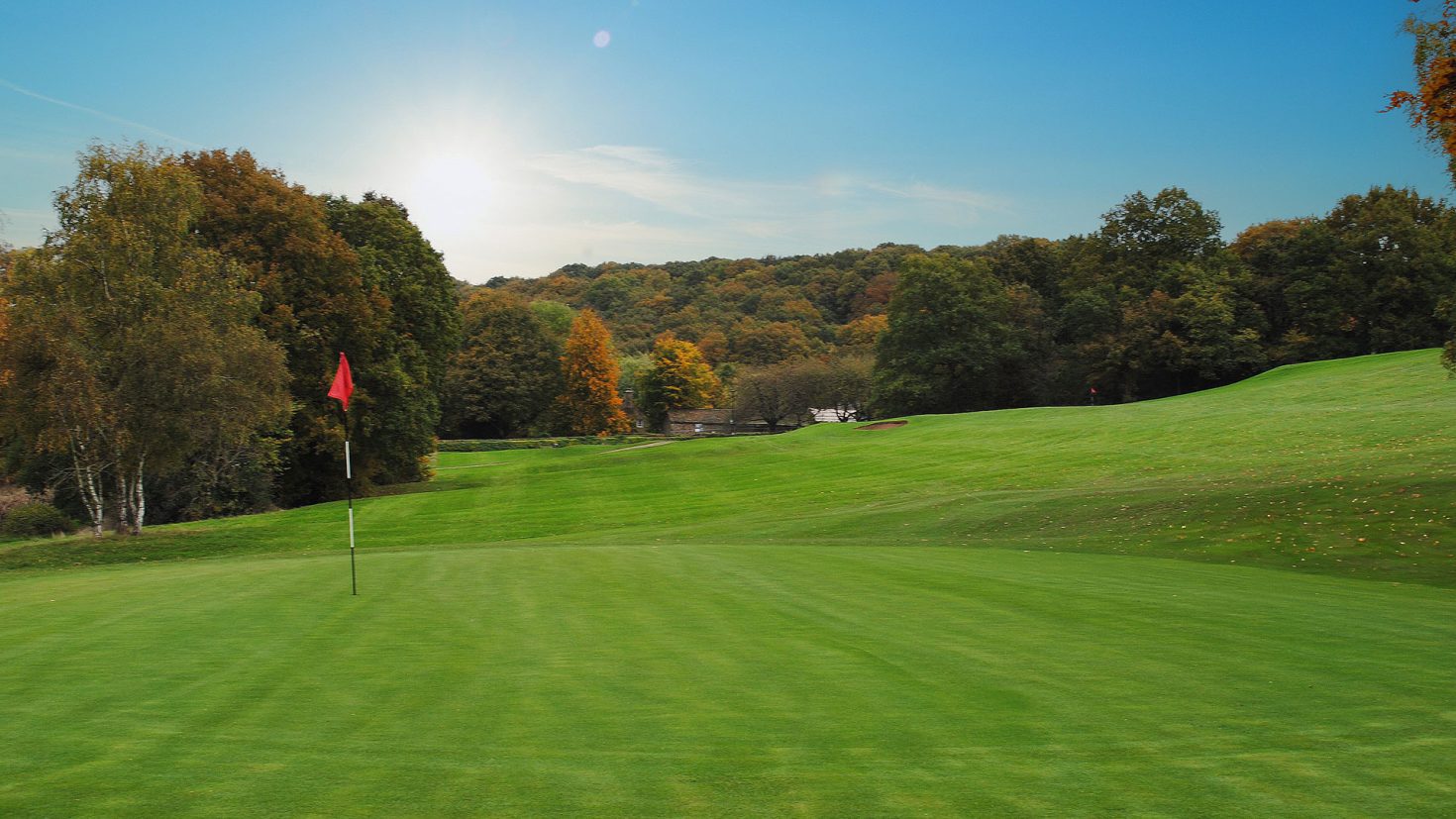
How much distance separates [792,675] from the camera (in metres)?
8.37

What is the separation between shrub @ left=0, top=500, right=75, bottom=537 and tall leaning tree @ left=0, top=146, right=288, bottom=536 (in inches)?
203

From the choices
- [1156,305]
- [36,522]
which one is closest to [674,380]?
[1156,305]

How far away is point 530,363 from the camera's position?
105812 mm

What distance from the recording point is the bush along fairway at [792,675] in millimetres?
5613

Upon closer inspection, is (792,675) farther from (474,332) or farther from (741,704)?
(474,332)

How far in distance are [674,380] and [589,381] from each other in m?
19.5

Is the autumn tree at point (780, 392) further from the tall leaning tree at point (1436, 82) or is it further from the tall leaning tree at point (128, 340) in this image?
the tall leaning tree at point (1436, 82)

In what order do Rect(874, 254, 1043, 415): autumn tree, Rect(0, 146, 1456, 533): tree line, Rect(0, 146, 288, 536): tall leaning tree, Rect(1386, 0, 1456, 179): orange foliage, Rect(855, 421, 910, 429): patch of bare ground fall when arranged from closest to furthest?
1. Rect(1386, 0, 1456, 179): orange foliage
2. Rect(0, 146, 288, 536): tall leaning tree
3. Rect(0, 146, 1456, 533): tree line
4. Rect(855, 421, 910, 429): patch of bare ground
5. Rect(874, 254, 1043, 415): autumn tree

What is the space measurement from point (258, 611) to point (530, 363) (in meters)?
95.1

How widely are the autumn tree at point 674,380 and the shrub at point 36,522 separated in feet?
283

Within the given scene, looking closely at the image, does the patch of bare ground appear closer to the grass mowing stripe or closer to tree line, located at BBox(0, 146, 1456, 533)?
tree line, located at BBox(0, 146, 1456, 533)

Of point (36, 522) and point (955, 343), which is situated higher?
point (955, 343)

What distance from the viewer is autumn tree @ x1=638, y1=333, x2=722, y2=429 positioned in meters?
119

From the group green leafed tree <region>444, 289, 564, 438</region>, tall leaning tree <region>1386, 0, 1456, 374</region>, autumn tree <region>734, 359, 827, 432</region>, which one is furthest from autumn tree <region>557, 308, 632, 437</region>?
tall leaning tree <region>1386, 0, 1456, 374</region>
